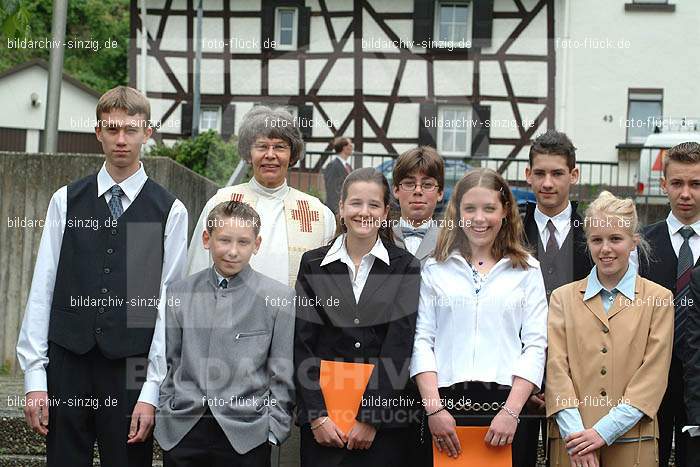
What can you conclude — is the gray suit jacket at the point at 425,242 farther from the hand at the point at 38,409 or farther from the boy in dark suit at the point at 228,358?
the hand at the point at 38,409

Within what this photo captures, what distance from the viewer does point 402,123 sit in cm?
2480

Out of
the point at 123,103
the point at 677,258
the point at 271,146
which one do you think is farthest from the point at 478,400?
the point at 123,103

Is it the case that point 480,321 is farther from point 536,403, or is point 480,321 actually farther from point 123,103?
point 123,103

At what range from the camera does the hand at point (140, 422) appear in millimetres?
4203

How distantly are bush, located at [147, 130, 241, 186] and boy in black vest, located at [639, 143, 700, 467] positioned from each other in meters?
9.70

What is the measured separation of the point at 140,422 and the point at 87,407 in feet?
0.77

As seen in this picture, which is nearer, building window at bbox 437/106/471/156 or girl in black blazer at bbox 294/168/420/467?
girl in black blazer at bbox 294/168/420/467

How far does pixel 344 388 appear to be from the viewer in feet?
13.8

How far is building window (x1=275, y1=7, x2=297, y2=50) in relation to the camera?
2545 cm

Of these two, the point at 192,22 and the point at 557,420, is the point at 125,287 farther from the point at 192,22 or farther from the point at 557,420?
the point at 192,22

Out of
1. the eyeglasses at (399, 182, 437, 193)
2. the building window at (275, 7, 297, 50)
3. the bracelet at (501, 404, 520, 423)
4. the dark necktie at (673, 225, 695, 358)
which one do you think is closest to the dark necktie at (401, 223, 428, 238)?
the eyeglasses at (399, 182, 437, 193)

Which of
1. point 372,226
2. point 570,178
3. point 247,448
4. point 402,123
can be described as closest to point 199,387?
point 247,448

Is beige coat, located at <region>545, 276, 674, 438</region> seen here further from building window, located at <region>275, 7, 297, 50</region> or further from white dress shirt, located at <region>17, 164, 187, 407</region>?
building window, located at <region>275, 7, 297, 50</region>

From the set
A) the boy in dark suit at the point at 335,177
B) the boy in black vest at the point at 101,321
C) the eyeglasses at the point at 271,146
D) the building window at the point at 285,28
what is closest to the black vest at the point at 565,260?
the eyeglasses at the point at 271,146
